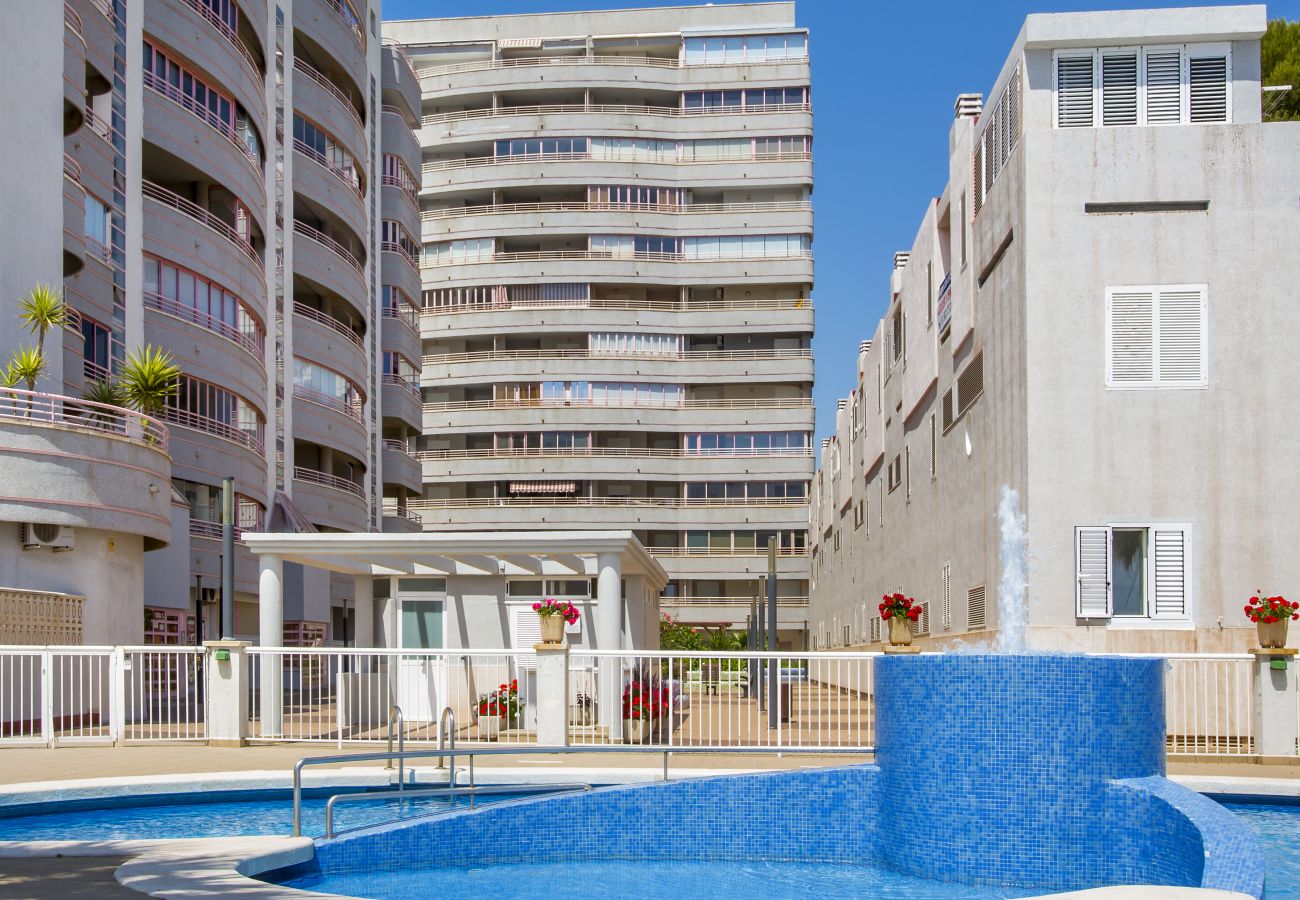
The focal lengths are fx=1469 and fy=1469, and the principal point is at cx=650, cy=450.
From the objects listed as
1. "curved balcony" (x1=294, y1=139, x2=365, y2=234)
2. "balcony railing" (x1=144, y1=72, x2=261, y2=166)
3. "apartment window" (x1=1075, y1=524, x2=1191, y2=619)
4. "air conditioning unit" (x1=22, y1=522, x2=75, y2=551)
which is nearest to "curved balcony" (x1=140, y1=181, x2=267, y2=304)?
"balcony railing" (x1=144, y1=72, x2=261, y2=166)

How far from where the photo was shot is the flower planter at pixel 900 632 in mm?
19562

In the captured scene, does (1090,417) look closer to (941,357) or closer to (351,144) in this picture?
(941,357)

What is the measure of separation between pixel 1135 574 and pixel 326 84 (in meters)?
39.3

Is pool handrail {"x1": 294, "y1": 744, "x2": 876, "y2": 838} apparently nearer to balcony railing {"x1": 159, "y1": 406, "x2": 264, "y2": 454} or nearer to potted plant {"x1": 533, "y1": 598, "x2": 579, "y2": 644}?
potted plant {"x1": 533, "y1": 598, "x2": 579, "y2": 644}

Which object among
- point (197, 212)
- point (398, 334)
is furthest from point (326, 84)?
point (197, 212)

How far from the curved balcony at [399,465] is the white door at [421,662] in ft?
114

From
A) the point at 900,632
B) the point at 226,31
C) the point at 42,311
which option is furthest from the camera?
the point at 226,31

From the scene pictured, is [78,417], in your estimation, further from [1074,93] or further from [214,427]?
[1074,93]

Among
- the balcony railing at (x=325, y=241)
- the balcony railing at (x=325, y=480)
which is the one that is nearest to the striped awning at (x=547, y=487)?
the balcony railing at (x=325, y=480)

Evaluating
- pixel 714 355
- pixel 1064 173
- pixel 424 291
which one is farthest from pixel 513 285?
pixel 1064 173

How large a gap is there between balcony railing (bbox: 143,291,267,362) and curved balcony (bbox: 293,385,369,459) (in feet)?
13.2

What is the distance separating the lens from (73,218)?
112 ft

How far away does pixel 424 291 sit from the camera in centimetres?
8512

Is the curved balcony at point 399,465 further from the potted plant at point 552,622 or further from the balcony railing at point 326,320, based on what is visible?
the potted plant at point 552,622
